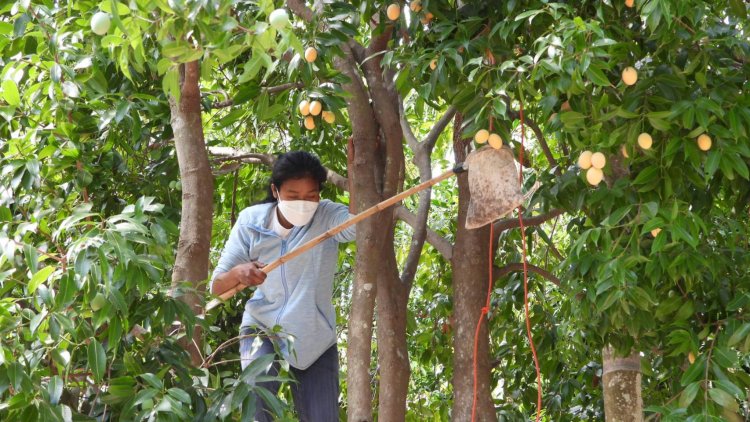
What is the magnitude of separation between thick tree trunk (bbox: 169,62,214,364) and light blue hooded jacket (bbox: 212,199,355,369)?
0.14 meters

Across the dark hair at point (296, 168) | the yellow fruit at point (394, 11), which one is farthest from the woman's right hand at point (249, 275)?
the yellow fruit at point (394, 11)

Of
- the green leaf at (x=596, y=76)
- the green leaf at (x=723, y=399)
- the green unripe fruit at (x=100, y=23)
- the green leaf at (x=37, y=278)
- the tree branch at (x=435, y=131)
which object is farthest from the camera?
the tree branch at (x=435, y=131)

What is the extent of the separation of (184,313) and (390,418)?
3.85ft

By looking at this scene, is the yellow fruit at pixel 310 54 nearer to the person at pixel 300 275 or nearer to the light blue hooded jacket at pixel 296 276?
the person at pixel 300 275

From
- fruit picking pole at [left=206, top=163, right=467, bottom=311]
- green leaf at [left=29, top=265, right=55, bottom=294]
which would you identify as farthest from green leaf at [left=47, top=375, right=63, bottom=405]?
fruit picking pole at [left=206, top=163, right=467, bottom=311]

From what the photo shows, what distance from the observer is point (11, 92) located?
2746 mm

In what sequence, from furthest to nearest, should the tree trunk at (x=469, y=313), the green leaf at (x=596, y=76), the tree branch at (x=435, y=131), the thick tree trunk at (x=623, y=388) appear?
the tree branch at (x=435, y=131)
the tree trunk at (x=469, y=313)
the thick tree trunk at (x=623, y=388)
the green leaf at (x=596, y=76)

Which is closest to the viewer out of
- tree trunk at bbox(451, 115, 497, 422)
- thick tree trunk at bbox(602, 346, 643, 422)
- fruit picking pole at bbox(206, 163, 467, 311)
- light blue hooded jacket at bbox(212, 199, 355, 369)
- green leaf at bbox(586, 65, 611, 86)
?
green leaf at bbox(586, 65, 611, 86)

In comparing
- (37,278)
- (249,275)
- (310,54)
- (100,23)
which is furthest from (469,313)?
(100,23)

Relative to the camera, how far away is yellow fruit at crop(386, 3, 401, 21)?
298 centimetres

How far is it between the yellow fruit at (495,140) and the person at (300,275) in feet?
2.04

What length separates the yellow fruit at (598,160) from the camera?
2.72 metres

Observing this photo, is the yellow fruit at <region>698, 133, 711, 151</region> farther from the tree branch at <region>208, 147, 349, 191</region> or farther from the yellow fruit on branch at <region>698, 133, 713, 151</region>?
the tree branch at <region>208, 147, 349, 191</region>

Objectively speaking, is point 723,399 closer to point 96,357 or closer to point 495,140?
point 495,140
